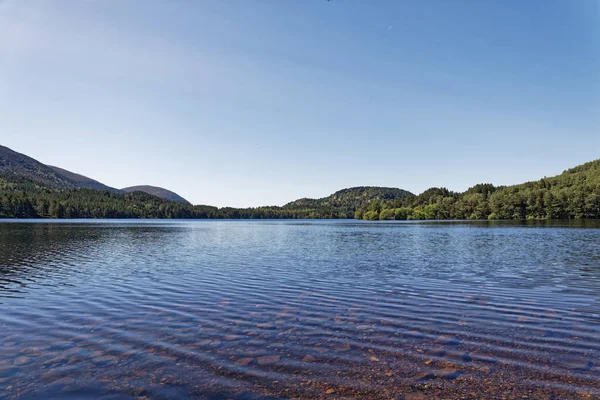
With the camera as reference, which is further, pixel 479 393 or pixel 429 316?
pixel 429 316

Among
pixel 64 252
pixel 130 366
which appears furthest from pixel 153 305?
pixel 64 252

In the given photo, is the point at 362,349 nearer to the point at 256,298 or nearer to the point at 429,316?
the point at 429,316

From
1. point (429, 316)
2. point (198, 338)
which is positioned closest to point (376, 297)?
point (429, 316)

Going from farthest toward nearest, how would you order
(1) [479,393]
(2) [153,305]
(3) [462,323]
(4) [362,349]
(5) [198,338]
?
(2) [153,305] → (3) [462,323] → (5) [198,338] → (4) [362,349] → (1) [479,393]

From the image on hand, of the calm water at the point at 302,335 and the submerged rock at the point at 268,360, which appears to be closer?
the calm water at the point at 302,335

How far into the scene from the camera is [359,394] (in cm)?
1003

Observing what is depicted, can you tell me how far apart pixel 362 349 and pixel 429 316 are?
19.0 ft

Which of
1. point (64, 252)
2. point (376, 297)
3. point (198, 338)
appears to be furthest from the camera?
point (64, 252)

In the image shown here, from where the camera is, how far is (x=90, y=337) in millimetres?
14961

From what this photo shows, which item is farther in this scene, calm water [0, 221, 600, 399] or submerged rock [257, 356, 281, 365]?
submerged rock [257, 356, 281, 365]

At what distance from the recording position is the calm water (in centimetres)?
1055

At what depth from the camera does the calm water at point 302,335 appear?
1055cm

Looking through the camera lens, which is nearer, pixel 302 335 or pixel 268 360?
pixel 268 360

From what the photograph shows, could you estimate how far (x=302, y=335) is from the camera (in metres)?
15.1
